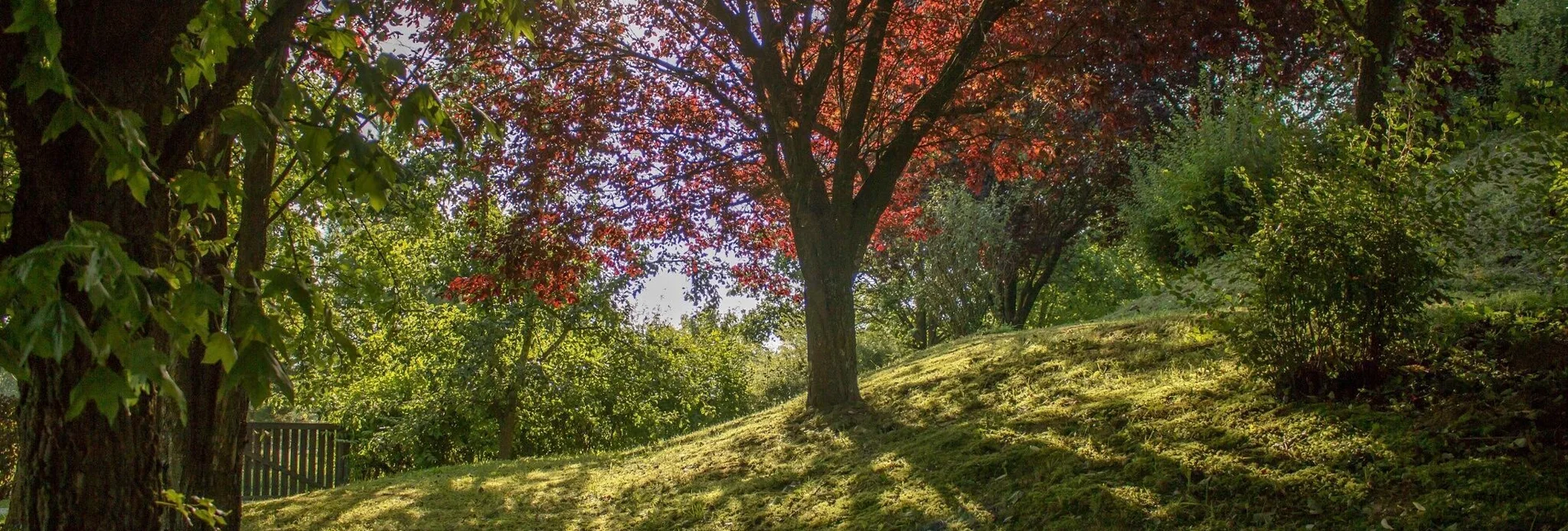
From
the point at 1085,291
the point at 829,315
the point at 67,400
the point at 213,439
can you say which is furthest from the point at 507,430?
the point at 67,400

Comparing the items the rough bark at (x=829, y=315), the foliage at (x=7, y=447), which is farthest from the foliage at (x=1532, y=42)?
the foliage at (x=7, y=447)

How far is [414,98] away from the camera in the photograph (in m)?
2.10

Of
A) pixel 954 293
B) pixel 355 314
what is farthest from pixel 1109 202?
pixel 355 314

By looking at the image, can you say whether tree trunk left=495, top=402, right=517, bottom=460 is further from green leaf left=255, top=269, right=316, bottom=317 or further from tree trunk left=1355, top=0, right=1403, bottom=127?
green leaf left=255, top=269, right=316, bottom=317

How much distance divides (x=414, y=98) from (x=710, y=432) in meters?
7.49

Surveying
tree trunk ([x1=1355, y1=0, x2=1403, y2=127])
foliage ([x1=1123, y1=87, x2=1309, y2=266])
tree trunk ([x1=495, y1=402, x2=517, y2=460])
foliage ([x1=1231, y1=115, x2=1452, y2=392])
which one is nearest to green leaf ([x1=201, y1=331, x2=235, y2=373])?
foliage ([x1=1231, y1=115, x2=1452, y2=392])

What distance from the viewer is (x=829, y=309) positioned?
7668mm

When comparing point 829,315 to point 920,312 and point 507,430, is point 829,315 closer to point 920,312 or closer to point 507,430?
point 507,430

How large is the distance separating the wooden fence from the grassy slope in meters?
4.54

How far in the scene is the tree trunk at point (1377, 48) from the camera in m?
5.38

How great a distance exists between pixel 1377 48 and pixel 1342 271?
1837 millimetres

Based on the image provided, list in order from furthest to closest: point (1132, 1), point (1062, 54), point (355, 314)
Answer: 1. point (355, 314)
2. point (1062, 54)
3. point (1132, 1)

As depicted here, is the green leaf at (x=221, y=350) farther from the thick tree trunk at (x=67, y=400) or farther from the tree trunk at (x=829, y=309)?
the tree trunk at (x=829, y=309)

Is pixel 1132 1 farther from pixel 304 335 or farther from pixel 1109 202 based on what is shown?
pixel 1109 202
